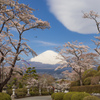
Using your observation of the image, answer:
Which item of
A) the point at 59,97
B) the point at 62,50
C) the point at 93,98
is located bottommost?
the point at 59,97

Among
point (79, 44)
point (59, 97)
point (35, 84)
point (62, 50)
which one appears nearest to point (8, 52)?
point (59, 97)

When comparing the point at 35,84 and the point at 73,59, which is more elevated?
the point at 73,59

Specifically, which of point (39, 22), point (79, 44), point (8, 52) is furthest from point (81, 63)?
point (8, 52)

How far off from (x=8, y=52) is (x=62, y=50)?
45.0 feet

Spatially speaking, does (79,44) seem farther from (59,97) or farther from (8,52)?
(8,52)

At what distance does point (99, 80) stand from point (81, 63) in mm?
4564

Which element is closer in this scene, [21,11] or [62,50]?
[21,11]

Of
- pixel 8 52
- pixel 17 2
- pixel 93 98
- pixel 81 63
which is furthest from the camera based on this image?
pixel 81 63

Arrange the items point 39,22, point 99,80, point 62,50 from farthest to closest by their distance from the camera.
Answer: point 62,50 < point 99,80 < point 39,22

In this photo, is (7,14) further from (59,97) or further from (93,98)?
(59,97)

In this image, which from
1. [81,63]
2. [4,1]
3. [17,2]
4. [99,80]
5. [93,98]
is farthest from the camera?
[81,63]

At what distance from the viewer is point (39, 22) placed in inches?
683

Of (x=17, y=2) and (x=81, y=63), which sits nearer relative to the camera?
(x=17, y=2)

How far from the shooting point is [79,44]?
1120 inches
